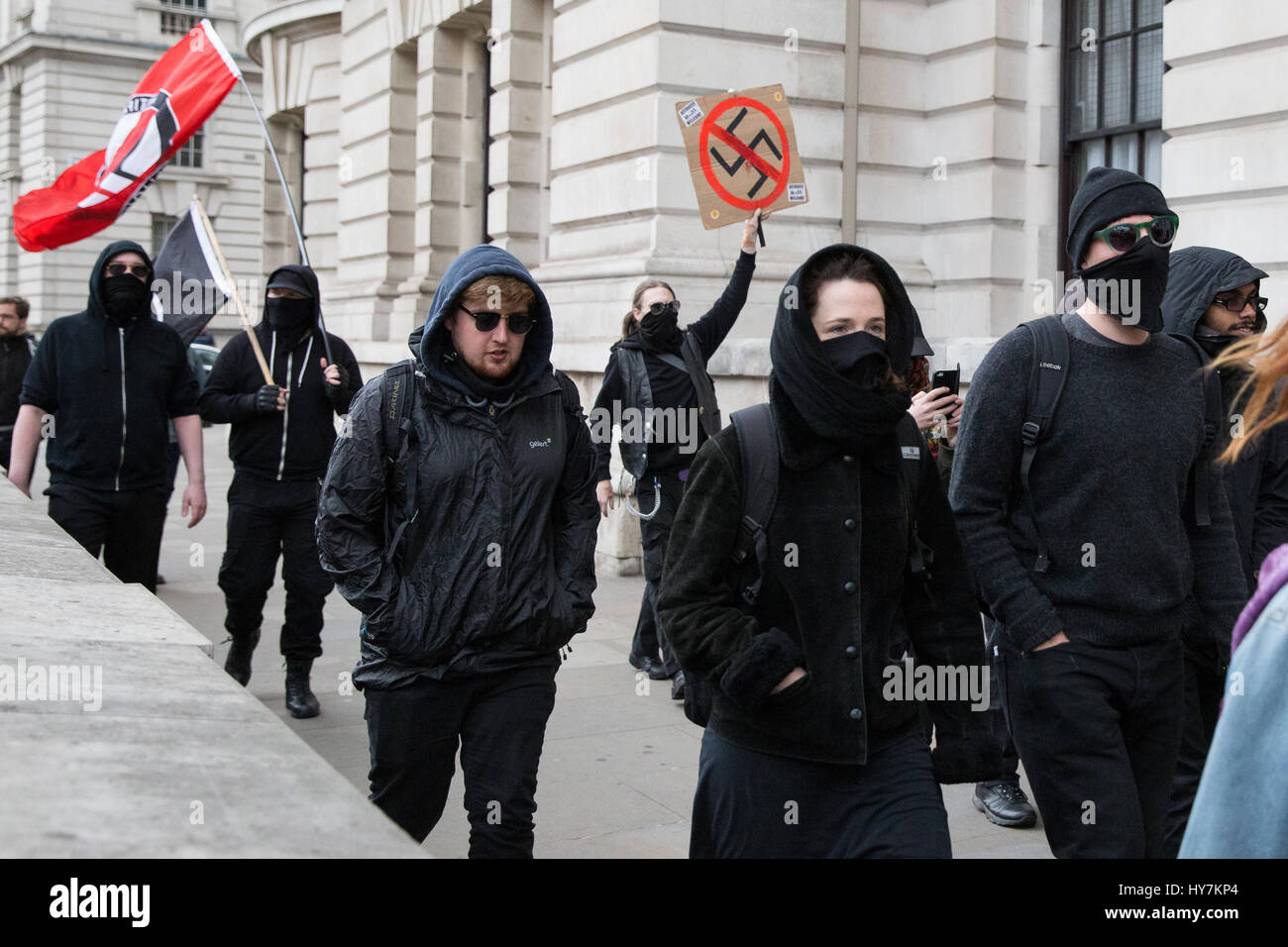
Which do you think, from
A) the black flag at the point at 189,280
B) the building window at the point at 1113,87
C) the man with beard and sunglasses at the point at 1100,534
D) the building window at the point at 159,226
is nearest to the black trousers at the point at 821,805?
the man with beard and sunglasses at the point at 1100,534

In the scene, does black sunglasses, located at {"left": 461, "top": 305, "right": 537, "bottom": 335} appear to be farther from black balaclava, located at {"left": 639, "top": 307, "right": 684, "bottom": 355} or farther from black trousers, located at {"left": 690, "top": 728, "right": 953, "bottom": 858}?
black balaclava, located at {"left": 639, "top": 307, "right": 684, "bottom": 355}

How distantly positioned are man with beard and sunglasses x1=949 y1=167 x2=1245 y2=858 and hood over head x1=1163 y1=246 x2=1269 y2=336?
3.20 ft

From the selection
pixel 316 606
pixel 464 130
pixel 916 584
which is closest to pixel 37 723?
pixel 916 584

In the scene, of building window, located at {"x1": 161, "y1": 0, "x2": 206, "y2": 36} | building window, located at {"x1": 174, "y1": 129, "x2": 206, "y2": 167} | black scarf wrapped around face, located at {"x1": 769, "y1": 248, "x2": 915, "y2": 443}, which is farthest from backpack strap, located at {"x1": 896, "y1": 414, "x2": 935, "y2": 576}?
building window, located at {"x1": 161, "y1": 0, "x2": 206, "y2": 36}

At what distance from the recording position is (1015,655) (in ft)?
11.7

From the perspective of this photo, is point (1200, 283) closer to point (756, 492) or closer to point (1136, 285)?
point (1136, 285)

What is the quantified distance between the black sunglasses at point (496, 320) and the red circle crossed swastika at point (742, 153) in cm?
448

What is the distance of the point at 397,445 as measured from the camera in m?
3.81

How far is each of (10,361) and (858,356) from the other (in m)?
8.87

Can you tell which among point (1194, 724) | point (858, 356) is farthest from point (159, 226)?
point (858, 356)

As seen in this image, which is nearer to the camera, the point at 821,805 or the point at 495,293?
the point at 821,805

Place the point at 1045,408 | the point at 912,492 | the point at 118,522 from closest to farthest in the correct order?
the point at 912,492, the point at 1045,408, the point at 118,522

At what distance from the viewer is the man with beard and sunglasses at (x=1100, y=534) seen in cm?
341

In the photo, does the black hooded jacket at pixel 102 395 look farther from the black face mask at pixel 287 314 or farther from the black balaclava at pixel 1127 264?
the black balaclava at pixel 1127 264
